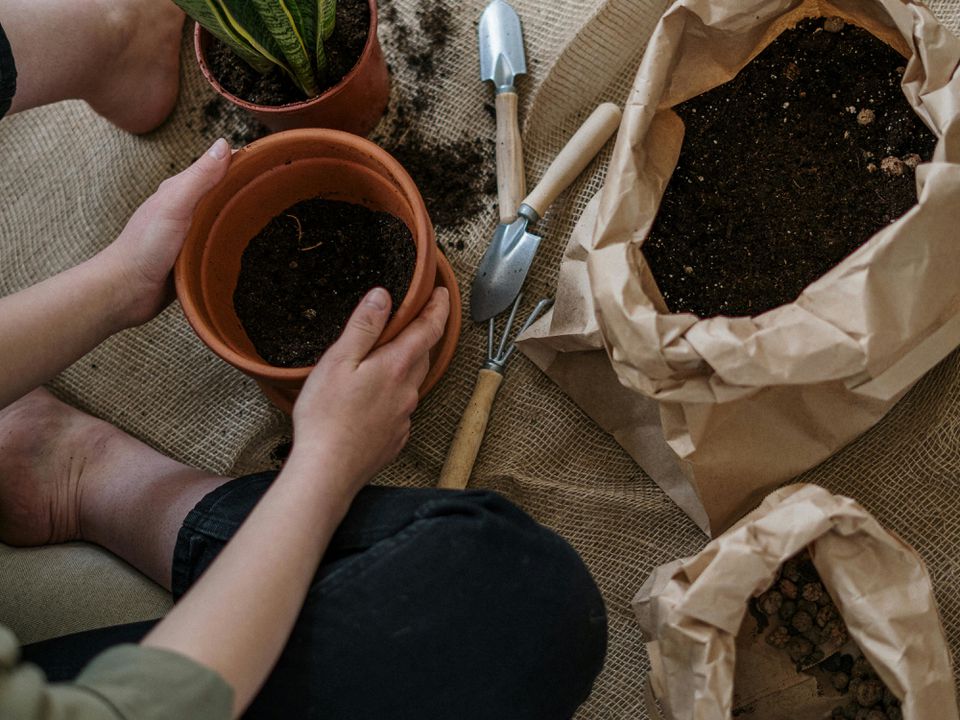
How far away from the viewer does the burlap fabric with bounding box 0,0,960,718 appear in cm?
90

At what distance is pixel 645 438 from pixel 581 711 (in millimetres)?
295

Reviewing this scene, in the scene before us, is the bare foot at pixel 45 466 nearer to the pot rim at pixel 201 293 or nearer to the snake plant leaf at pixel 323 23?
the pot rim at pixel 201 293

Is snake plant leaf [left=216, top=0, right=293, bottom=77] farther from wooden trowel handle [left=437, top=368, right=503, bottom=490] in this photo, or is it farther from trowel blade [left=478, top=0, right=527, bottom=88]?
wooden trowel handle [left=437, top=368, right=503, bottom=490]

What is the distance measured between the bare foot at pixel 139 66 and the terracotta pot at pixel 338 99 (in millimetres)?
94

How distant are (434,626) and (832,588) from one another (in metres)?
0.35

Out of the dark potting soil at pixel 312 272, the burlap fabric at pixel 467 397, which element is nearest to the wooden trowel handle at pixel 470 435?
the burlap fabric at pixel 467 397

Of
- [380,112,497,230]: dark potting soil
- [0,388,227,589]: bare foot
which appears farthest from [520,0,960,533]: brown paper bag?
[0,388,227,589]: bare foot

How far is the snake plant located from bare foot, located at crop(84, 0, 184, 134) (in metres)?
0.17

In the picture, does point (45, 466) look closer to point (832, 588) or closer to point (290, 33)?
point (290, 33)

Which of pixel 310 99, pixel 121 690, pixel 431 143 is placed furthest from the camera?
pixel 431 143

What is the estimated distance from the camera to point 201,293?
2.86 ft

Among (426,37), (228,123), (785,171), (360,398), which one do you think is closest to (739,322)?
(785,171)

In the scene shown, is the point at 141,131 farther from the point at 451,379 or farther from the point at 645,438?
the point at 645,438

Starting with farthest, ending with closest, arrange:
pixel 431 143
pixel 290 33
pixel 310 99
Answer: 1. pixel 431 143
2. pixel 310 99
3. pixel 290 33
